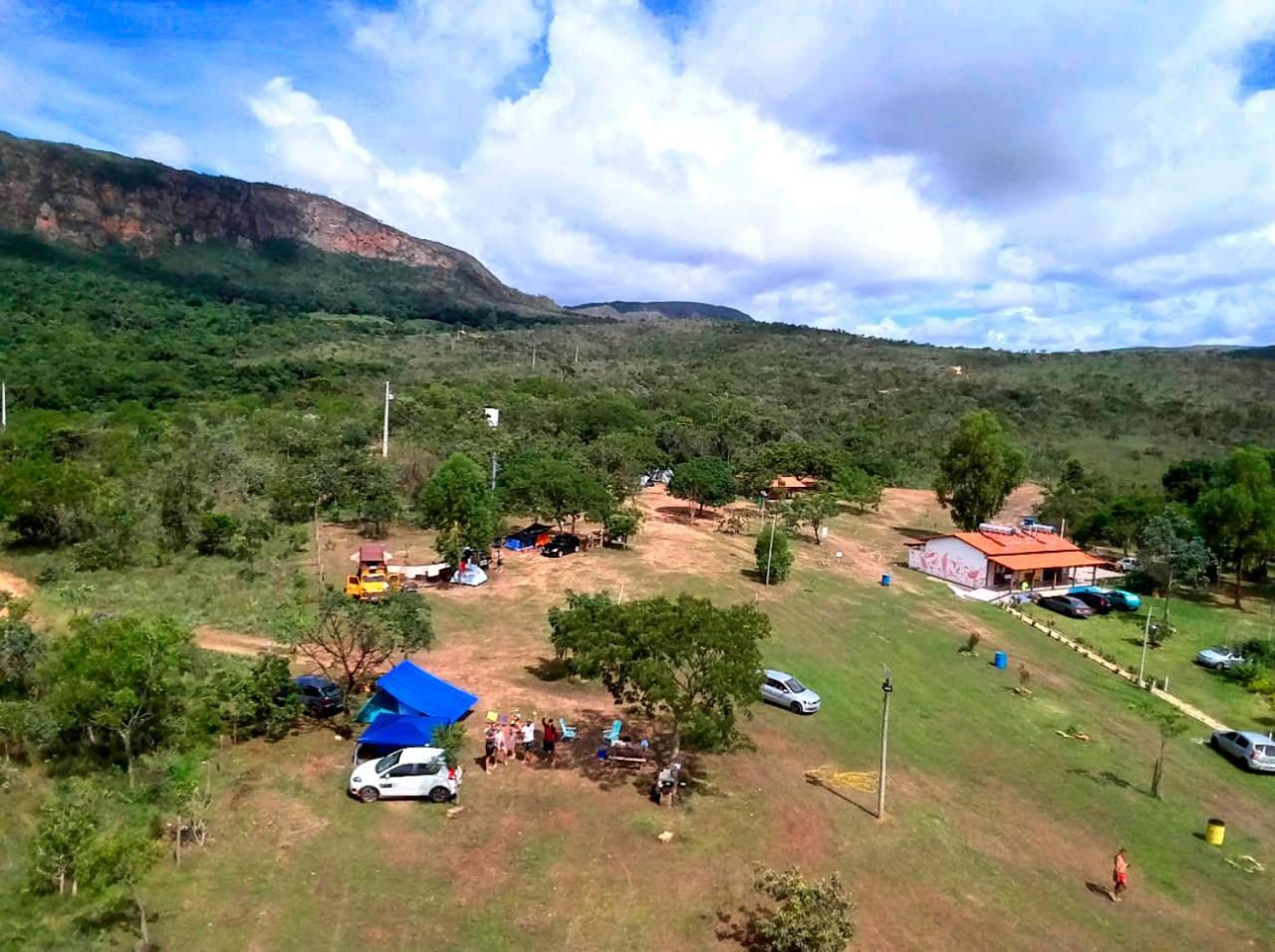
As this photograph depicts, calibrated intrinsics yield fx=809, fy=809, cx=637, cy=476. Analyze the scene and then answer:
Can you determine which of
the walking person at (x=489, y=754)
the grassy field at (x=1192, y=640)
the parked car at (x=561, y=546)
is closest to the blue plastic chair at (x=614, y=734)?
the walking person at (x=489, y=754)

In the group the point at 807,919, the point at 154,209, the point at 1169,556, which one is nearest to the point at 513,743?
the point at 807,919

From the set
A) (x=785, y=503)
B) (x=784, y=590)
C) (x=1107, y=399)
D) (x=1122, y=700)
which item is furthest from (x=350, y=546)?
(x=1107, y=399)

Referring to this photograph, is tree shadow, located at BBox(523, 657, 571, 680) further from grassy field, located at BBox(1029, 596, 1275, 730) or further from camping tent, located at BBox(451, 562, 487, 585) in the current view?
grassy field, located at BBox(1029, 596, 1275, 730)

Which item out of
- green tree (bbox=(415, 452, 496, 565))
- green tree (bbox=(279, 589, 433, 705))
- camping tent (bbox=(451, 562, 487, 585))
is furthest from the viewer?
green tree (bbox=(415, 452, 496, 565))

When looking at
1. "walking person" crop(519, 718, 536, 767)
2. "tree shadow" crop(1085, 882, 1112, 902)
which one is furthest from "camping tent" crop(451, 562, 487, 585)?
"tree shadow" crop(1085, 882, 1112, 902)

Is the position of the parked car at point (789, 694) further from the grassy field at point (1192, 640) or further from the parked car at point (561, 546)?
the parked car at point (561, 546)
